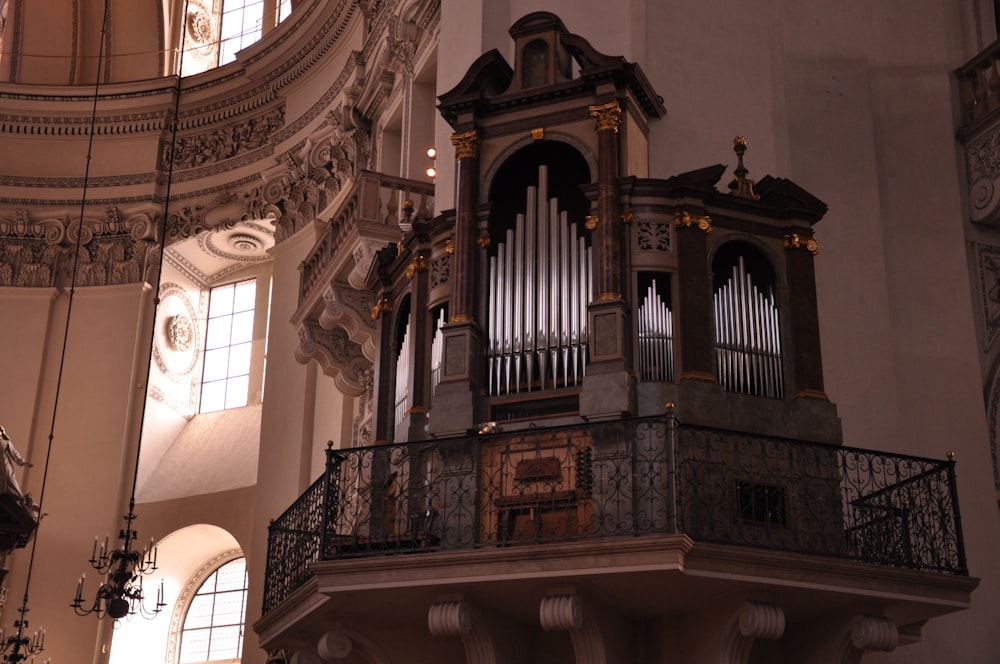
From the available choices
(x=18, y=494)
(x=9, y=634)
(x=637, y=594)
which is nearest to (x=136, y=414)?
(x=9, y=634)

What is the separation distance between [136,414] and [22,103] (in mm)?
5889

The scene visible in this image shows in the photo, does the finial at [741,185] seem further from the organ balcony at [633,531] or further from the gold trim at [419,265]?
the gold trim at [419,265]

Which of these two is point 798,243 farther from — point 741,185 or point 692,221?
point 692,221

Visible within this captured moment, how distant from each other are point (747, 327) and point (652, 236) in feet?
3.31

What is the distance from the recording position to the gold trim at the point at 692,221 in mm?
10578

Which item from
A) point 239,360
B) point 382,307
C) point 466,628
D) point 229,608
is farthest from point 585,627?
point 239,360

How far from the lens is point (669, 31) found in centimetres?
1238

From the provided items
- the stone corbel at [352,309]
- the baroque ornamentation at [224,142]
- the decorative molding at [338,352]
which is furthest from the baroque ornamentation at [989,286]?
the baroque ornamentation at [224,142]

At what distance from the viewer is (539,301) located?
10.5 m

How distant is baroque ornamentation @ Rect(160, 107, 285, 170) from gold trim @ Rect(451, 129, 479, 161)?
10454 millimetres

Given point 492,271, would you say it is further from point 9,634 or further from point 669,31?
point 9,634

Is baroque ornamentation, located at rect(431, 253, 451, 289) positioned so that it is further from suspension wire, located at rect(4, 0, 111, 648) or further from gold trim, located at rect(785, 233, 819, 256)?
suspension wire, located at rect(4, 0, 111, 648)

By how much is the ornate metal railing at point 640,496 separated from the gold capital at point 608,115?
2.48 meters

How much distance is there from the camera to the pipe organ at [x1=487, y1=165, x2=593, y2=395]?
10.3m
